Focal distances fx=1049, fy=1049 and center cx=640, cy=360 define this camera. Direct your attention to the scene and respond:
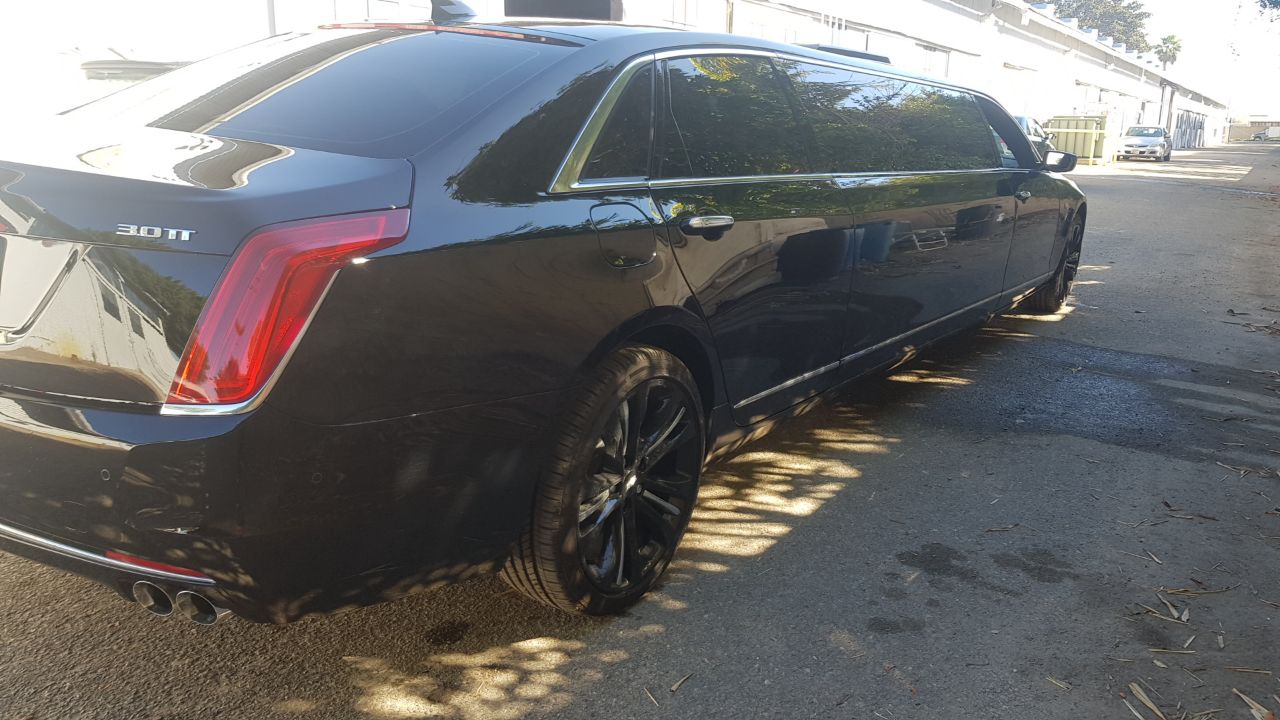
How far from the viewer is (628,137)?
2.95 meters

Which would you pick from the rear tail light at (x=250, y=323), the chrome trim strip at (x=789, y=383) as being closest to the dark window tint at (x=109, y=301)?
the rear tail light at (x=250, y=323)

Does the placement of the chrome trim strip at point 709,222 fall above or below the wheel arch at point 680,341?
Result: above

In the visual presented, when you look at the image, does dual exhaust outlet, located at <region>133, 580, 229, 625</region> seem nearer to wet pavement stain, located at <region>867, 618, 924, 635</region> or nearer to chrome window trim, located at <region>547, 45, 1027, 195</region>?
chrome window trim, located at <region>547, 45, 1027, 195</region>

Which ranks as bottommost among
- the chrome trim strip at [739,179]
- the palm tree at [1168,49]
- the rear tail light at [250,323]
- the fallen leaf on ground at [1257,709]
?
the fallen leaf on ground at [1257,709]

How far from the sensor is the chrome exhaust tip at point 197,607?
7.19 ft

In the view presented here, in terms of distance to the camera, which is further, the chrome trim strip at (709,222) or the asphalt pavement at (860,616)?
the chrome trim strip at (709,222)

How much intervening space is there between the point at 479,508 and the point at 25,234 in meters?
1.12

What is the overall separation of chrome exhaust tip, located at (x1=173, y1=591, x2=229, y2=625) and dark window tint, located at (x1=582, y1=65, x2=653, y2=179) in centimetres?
136

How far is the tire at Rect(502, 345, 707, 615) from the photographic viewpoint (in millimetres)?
2660

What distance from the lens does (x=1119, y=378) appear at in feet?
19.4

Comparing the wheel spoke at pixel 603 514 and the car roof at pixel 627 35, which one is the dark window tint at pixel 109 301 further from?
the car roof at pixel 627 35

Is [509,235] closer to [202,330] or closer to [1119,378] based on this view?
[202,330]

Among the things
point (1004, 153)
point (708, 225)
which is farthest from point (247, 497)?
point (1004, 153)

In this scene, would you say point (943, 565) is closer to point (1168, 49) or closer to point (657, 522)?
point (657, 522)
